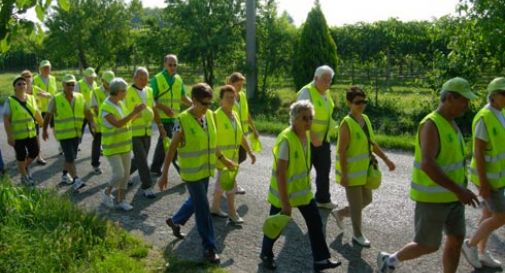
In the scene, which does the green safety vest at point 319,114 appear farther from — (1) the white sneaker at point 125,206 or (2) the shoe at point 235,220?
(1) the white sneaker at point 125,206

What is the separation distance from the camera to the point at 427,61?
804 inches

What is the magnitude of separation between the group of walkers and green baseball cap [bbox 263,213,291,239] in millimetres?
51

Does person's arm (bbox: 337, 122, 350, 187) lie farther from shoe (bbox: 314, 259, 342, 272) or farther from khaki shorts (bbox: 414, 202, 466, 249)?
khaki shorts (bbox: 414, 202, 466, 249)

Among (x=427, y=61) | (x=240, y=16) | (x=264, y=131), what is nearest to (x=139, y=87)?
(x=264, y=131)

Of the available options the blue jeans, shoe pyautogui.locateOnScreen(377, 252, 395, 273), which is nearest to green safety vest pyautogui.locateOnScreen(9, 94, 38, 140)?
the blue jeans

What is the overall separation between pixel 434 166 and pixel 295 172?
1339 millimetres

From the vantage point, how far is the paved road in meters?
5.70

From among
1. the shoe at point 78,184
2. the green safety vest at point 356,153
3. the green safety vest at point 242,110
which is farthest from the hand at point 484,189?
the shoe at point 78,184

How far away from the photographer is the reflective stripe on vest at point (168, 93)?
29.3 feet

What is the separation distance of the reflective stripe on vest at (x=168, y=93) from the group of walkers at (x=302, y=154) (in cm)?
2

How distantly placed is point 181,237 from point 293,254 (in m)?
1.38

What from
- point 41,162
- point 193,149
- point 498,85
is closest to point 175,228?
point 193,149

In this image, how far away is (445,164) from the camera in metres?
4.53

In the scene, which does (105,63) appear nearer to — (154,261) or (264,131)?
(264,131)
